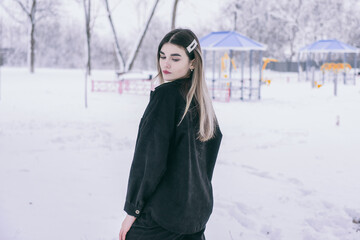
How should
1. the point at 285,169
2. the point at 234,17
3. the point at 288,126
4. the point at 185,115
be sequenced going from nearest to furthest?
the point at 185,115
the point at 285,169
the point at 288,126
the point at 234,17

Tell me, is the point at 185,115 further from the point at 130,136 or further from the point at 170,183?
the point at 130,136

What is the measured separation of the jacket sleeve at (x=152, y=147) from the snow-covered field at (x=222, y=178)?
80.8 inches

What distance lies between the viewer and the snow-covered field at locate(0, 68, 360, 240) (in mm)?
3887

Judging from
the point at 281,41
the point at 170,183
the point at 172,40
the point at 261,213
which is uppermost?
the point at 281,41

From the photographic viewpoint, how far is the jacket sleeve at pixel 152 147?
173 cm

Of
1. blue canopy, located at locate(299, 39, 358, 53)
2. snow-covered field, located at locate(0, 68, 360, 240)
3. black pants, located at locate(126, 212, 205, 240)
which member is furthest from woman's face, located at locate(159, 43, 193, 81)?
blue canopy, located at locate(299, 39, 358, 53)

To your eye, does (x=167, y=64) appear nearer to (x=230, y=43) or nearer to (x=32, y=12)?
(x=230, y=43)

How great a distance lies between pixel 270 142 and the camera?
821 cm

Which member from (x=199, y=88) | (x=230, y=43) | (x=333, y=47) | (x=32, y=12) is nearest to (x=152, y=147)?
(x=199, y=88)

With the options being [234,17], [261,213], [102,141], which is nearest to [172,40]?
[261,213]

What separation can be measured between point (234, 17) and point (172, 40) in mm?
40603

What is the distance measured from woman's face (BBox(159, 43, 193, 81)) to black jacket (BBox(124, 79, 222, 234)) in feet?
0.19

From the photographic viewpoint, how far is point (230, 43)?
17234 mm

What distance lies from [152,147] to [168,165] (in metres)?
0.13
